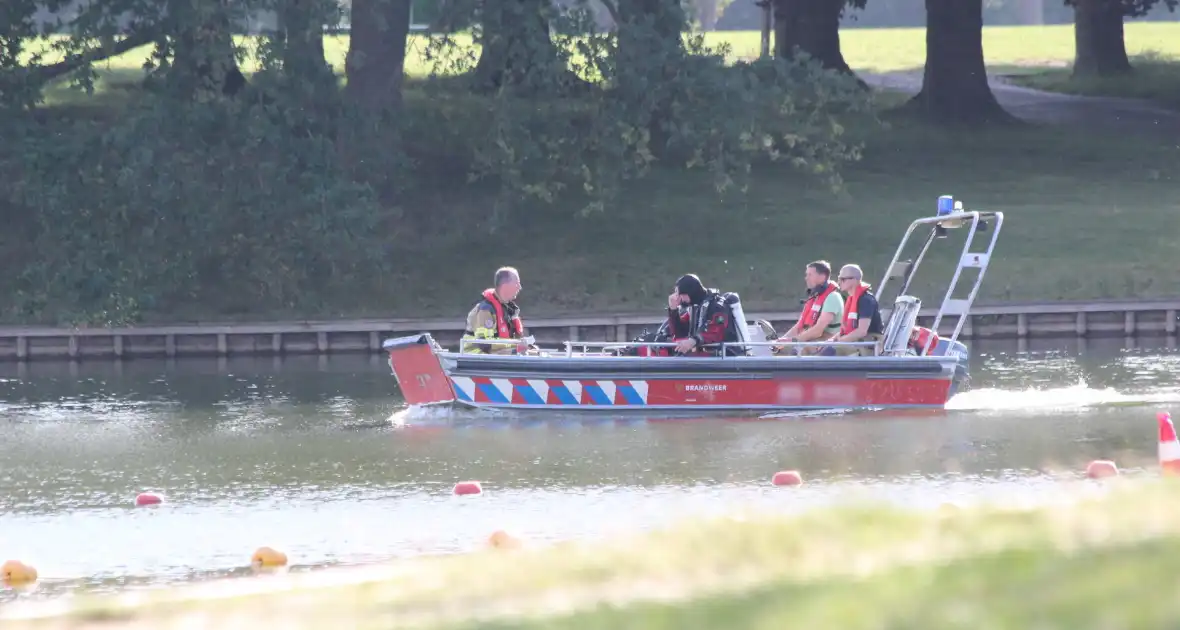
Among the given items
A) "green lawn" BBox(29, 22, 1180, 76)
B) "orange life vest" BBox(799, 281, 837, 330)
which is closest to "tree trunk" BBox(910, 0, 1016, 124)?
"green lawn" BBox(29, 22, 1180, 76)

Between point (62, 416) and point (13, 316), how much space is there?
9.48 metres

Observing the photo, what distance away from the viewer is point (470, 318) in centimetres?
2052

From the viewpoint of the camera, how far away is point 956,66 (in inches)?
1844

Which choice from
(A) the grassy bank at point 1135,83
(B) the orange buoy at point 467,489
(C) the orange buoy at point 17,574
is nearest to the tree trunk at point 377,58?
(B) the orange buoy at point 467,489

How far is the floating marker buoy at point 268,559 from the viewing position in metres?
12.8

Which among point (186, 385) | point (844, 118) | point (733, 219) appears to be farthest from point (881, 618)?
point (844, 118)

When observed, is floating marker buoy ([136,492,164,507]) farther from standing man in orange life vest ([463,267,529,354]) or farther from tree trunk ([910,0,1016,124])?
tree trunk ([910,0,1016,124])

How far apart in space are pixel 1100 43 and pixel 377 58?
29.2 metres

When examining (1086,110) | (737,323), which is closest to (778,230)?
(737,323)

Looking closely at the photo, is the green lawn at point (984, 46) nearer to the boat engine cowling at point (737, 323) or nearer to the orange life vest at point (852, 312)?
the boat engine cowling at point (737, 323)

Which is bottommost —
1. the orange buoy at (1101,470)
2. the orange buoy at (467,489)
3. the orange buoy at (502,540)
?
the orange buoy at (467,489)

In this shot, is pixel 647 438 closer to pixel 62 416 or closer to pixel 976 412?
pixel 976 412

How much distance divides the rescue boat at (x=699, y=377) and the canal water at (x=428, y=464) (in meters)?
0.26

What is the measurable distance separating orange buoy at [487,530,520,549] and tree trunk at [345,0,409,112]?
23.2 meters
